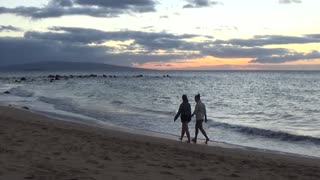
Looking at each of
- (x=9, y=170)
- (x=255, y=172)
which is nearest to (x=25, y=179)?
(x=9, y=170)

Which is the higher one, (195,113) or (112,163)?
(195,113)

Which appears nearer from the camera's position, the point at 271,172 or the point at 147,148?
the point at 271,172

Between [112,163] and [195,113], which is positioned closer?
[112,163]

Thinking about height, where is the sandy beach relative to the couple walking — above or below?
below

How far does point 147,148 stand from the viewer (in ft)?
37.5

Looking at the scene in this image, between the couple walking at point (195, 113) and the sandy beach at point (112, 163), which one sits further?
the couple walking at point (195, 113)

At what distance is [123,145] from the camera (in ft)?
38.3

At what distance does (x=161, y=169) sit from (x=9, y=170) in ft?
9.32

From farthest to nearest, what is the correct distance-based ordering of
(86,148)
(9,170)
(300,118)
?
(300,118), (86,148), (9,170)

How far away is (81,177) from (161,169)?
74.8 inches

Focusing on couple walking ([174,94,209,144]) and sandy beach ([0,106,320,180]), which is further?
couple walking ([174,94,209,144])

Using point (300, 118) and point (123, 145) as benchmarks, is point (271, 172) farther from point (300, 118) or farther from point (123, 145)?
point (300, 118)

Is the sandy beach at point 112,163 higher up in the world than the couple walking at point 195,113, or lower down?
lower down

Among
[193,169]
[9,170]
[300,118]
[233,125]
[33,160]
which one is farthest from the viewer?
[300,118]
